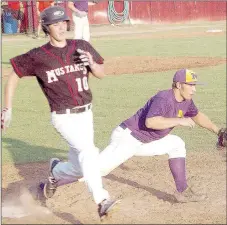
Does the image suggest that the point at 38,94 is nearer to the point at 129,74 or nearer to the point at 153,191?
the point at 129,74

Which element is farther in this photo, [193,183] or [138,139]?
[193,183]

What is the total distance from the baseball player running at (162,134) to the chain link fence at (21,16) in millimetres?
25027

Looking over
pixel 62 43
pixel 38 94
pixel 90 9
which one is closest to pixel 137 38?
pixel 90 9

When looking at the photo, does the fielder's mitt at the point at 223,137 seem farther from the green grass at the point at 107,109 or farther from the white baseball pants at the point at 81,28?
the white baseball pants at the point at 81,28

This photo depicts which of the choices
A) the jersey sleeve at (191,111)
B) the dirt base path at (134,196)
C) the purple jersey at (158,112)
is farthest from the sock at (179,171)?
the jersey sleeve at (191,111)

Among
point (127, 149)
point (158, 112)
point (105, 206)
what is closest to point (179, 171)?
point (127, 149)

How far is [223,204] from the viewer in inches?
290

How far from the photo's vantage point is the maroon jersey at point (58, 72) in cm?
654

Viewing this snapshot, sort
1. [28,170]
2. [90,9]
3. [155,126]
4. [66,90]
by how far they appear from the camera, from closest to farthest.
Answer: [66,90]
[155,126]
[28,170]
[90,9]

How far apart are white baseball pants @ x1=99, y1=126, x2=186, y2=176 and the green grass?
98.1 inches

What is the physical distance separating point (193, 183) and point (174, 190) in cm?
38

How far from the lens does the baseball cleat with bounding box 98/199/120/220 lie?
6164mm

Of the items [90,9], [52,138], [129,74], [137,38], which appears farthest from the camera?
[90,9]

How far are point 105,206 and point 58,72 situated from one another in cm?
129
